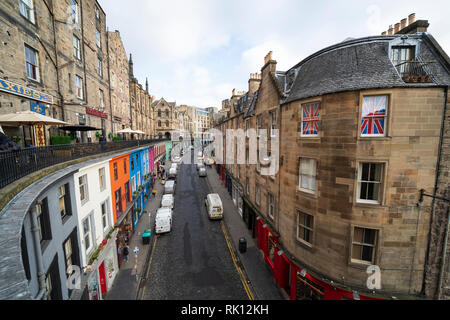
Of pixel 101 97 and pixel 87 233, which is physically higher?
pixel 101 97

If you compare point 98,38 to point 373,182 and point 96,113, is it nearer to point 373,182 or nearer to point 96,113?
point 96,113

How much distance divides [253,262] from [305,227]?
7110 mm

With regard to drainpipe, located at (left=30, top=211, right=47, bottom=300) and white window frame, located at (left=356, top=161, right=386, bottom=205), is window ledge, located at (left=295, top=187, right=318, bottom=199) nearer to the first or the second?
white window frame, located at (left=356, top=161, right=386, bottom=205)

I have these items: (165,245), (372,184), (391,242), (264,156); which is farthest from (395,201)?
(165,245)

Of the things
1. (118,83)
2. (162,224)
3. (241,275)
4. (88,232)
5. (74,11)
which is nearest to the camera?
(88,232)

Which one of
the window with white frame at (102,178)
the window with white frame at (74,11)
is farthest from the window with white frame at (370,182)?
the window with white frame at (74,11)

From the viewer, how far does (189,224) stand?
71.7 feet

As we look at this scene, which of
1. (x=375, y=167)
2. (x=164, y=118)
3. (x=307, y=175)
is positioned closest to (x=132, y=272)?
(x=307, y=175)

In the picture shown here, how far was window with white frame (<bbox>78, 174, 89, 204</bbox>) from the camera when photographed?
34.5 ft

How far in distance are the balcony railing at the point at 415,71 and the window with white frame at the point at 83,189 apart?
53.1ft

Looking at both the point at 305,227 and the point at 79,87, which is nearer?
the point at 305,227

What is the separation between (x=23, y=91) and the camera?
11.7 meters
